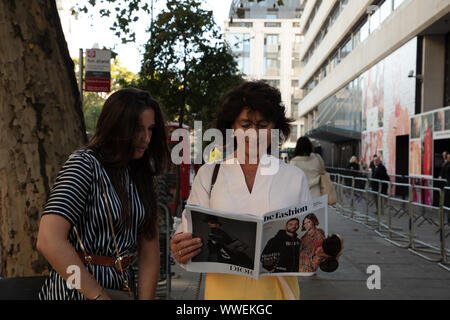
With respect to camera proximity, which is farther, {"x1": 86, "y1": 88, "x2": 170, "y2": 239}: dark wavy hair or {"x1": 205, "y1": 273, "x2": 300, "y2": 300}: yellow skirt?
{"x1": 205, "y1": 273, "x2": 300, "y2": 300}: yellow skirt

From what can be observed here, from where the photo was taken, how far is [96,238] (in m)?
1.91

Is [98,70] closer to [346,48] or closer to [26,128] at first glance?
[26,128]

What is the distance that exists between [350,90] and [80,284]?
32385mm

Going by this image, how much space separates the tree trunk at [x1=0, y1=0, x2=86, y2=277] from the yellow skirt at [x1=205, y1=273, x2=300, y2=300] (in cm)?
156

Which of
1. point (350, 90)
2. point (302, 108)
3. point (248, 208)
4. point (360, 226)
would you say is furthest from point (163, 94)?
point (302, 108)

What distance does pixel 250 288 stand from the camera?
229 cm

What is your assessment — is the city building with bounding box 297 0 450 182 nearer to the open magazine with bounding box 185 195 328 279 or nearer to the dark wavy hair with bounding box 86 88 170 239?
the open magazine with bounding box 185 195 328 279

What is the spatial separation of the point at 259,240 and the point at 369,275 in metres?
4.78

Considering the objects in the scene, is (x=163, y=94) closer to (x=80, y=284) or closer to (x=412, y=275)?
(x=412, y=275)

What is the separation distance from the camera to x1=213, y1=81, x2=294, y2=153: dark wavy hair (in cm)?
248

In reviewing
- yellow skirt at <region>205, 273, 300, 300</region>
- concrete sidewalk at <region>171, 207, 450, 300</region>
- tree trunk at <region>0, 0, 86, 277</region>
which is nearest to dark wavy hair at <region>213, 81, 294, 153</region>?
yellow skirt at <region>205, 273, 300, 300</region>

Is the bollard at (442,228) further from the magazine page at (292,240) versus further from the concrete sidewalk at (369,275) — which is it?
the magazine page at (292,240)

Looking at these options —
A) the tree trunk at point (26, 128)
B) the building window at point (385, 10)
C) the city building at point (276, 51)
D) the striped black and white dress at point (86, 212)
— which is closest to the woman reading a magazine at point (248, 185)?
the striped black and white dress at point (86, 212)
